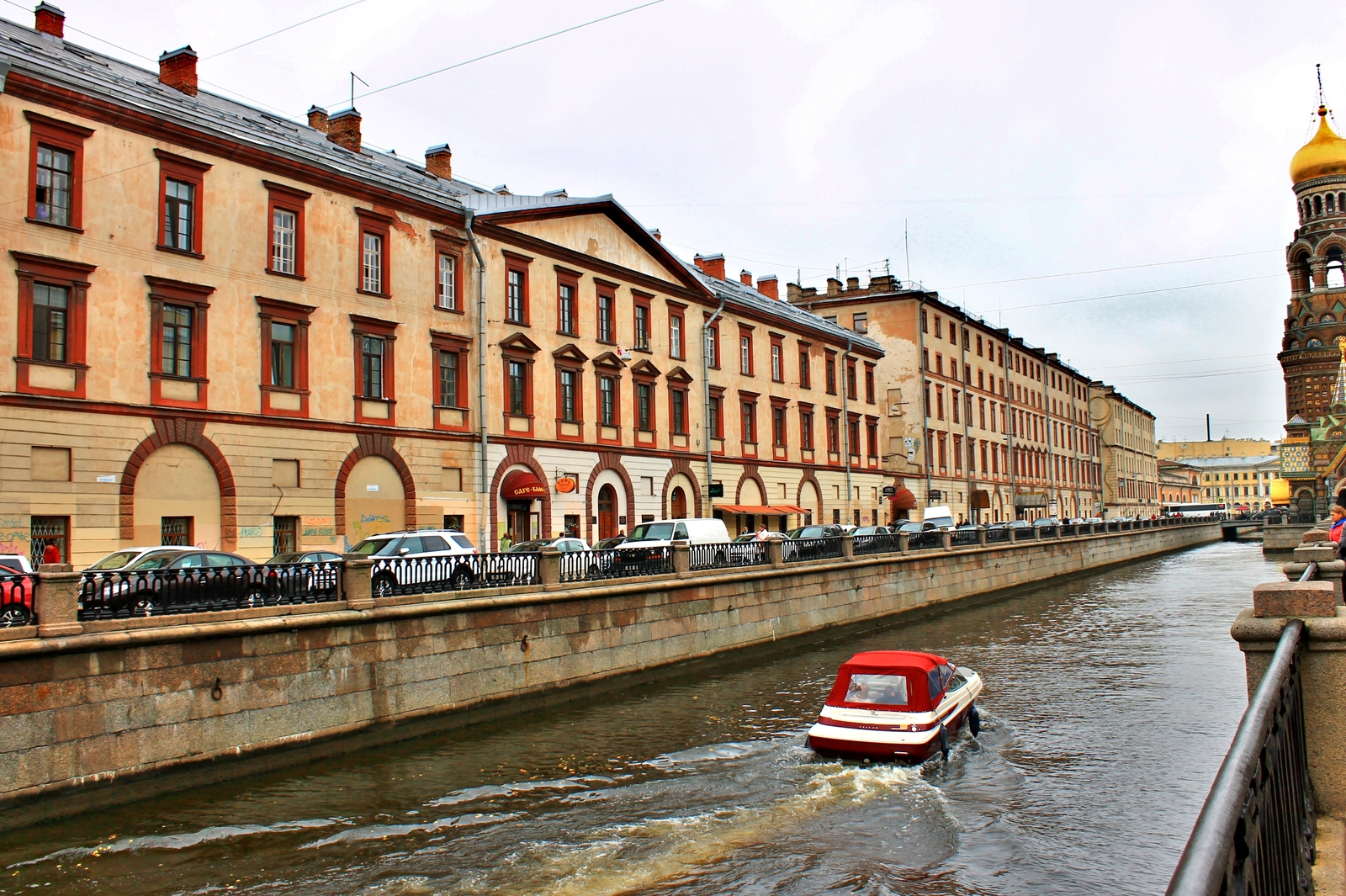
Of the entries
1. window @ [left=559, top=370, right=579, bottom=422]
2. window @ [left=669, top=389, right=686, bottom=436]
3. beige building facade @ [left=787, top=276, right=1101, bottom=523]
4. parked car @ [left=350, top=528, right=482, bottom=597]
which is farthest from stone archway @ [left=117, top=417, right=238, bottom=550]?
beige building facade @ [left=787, top=276, right=1101, bottom=523]

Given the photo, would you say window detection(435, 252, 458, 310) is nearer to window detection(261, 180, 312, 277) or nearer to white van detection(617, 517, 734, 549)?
window detection(261, 180, 312, 277)

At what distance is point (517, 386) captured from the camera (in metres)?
34.9

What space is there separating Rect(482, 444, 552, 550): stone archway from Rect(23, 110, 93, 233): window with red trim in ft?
46.3

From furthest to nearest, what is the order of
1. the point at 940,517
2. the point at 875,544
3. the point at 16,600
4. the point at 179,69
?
the point at 940,517 < the point at 875,544 < the point at 179,69 < the point at 16,600

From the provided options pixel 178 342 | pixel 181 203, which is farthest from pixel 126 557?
pixel 181 203

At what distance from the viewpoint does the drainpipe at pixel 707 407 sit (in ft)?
145

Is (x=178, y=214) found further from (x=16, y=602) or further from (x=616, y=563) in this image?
(x=16, y=602)

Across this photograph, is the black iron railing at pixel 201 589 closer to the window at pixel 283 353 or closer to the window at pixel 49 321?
the window at pixel 49 321

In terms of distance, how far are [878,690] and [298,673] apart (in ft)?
29.1

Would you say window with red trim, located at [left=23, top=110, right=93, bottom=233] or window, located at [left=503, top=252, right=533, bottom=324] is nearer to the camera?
window with red trim, located at [left=23, top=110, right=93, bottom=233]

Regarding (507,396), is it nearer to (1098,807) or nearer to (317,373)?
(317,373)

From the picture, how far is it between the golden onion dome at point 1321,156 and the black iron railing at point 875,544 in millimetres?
85220

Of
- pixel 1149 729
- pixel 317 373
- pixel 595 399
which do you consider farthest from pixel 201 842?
pixel 595 399

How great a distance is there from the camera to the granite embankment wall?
1279 centimetres
